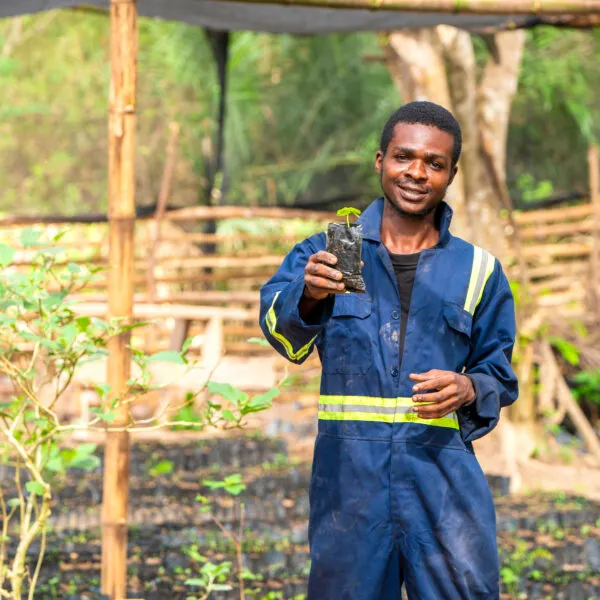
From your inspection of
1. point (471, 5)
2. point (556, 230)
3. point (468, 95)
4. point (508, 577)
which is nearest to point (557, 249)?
point (556, 230)

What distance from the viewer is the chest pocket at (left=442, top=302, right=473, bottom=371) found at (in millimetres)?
2408

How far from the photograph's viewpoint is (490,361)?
2.42 m

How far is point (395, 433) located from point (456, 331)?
0.26m

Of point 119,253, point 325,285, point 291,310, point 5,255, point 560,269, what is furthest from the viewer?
point 560,269

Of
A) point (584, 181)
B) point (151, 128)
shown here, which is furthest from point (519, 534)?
point (151, 128)

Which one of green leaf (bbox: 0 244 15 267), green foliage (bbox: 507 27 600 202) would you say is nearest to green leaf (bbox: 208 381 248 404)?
green leaf (bbox: 0 244 15 267)

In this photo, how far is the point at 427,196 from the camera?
2.44 metres

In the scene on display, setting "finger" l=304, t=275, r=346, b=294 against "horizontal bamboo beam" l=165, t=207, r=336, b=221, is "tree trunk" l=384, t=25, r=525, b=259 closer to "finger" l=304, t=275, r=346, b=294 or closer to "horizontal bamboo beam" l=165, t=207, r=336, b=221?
"horizontal bamboo beam" l=165, t=207, r=336, b=221

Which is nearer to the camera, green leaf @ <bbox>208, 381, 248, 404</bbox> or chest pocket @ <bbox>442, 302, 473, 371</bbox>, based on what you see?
chest pocket @ <bbox>442, 302, 473, 371</bbox>

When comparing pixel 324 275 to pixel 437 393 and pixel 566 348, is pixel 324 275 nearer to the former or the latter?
pixel 437 393

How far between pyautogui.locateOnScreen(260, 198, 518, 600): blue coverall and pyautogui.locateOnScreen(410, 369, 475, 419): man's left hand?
0.10m

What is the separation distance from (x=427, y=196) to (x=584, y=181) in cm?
1302

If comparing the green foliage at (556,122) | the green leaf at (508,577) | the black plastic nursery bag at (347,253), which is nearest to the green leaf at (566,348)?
the green leaf at (508,577)

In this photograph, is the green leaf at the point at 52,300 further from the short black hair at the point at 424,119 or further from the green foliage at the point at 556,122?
the green foliage at the point at 556,122
